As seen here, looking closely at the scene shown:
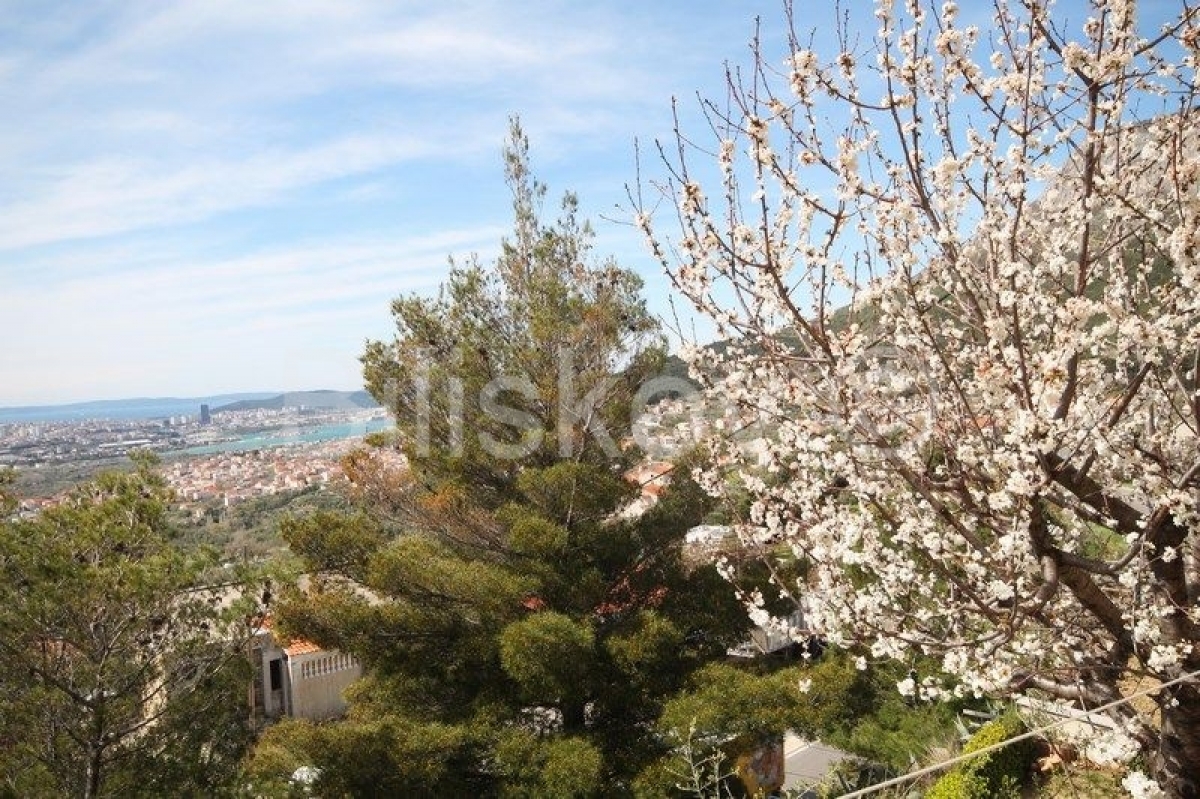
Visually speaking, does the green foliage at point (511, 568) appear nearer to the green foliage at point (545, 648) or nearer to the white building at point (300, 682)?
the green foliage at point (545, 648)

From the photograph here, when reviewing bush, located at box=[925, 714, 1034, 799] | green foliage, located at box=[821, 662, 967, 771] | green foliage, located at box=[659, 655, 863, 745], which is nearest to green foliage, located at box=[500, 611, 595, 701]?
green foliage, located at box=[659, 655, 863, 745]

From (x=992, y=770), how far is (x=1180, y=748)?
3.74 meters

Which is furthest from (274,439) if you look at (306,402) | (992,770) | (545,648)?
(992,770)

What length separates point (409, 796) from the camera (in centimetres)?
697

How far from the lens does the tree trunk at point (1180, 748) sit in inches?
117

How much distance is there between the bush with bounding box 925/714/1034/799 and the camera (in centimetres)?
612

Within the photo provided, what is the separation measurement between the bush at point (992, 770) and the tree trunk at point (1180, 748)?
3177mm

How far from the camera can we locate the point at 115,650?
510cm

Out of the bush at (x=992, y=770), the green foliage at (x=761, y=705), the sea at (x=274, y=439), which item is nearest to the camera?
the bush at (x=992, y=770)

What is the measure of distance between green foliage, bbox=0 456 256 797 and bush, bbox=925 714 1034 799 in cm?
524

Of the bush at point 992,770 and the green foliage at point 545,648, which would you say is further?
the green foliage at point 545,648

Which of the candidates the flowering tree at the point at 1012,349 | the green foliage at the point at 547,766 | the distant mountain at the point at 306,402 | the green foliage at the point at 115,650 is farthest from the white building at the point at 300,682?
the distant mountain at the point at 306,402

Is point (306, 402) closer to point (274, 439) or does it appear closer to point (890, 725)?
point (274, 439)

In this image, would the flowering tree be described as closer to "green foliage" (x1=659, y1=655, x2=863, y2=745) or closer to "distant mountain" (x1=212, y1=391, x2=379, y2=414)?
"green foliage" (x1=659, y1=655, x2=863, y2=745)
